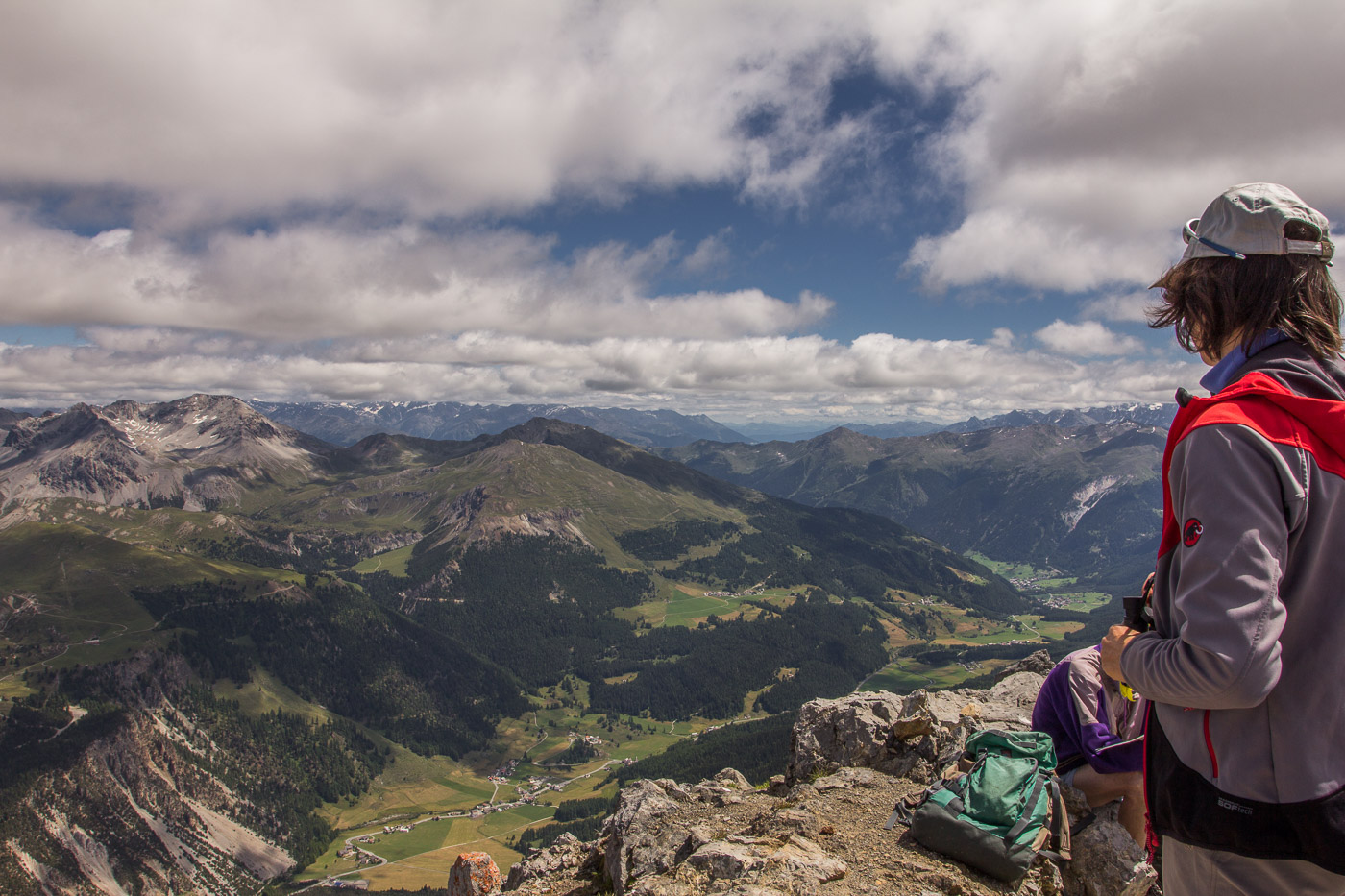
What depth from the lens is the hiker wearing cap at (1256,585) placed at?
3.60 m

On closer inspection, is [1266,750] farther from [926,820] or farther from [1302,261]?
[926,820]

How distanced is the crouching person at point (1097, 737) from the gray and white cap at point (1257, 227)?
789cm

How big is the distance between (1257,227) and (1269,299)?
0.52 m

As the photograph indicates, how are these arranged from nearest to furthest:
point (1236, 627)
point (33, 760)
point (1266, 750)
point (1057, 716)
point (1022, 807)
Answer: point (1236, 627) → point (1266, 750) → point (1022, 807) → point (1057, 716) → point (33, 760)

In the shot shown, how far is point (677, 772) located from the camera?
170375mm

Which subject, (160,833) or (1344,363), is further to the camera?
(160,833)

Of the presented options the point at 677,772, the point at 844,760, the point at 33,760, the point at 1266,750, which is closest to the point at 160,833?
the point at 33,760

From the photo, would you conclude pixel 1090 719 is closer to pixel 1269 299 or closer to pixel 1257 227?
pixel 1269 299

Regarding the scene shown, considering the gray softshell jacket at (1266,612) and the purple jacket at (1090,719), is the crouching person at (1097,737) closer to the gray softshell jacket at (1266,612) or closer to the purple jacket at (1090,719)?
the purple jacket at (1090,719)

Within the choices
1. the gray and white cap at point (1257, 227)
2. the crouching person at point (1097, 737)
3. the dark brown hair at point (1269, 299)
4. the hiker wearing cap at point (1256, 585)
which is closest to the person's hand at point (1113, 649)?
the hiker wearing cap at point (1256, 585)

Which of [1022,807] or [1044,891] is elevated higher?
[1022,807]

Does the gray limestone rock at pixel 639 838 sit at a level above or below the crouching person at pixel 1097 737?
A: below

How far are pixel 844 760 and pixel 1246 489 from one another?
17869 mm

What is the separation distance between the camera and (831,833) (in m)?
11.6
